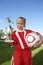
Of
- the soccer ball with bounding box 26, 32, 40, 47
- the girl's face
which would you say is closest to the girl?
the girl's face

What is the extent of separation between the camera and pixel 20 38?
555cm

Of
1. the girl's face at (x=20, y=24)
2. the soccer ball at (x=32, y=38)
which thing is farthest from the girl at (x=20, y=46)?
the soccer ball at (x=32, y=38)

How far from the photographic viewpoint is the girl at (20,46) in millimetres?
5465

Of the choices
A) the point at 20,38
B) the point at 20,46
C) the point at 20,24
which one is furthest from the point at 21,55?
the point at 20,24

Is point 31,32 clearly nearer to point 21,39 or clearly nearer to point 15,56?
point 21,39

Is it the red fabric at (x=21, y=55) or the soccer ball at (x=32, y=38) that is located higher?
the soccer ball at (x=32, y=38)

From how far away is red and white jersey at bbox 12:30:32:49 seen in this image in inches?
217

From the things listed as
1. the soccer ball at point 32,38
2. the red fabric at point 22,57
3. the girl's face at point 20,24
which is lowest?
the red fabric at point 22,57

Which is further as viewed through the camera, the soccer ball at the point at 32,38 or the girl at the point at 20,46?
the soccer ball at the point at 32,38

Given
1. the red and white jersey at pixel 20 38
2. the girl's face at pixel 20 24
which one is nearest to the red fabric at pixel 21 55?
the red and white jersey at pixel 20 38

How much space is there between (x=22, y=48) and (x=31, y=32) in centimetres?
55

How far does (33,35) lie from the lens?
19.9 ft

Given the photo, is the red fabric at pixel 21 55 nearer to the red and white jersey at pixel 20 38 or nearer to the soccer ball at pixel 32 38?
the red and white jersey at pixel 20 38

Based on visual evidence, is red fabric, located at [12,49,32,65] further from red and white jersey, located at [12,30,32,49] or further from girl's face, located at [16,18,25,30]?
girl's face, located at [16,18,25,30]
